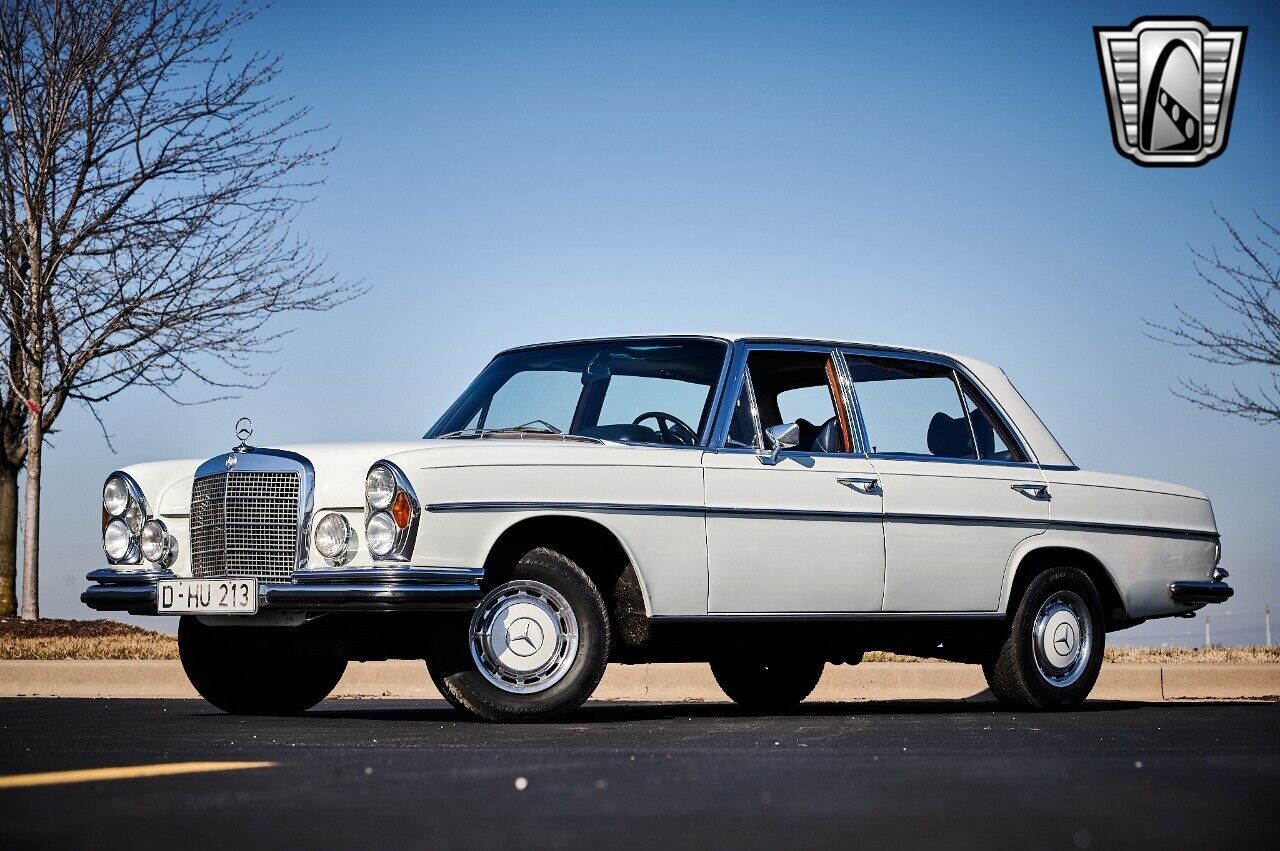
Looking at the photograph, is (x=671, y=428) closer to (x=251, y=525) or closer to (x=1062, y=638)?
(x=251, y=525)

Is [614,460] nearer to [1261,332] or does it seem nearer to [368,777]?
[368,777]

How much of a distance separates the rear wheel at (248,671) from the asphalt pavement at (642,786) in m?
0.90

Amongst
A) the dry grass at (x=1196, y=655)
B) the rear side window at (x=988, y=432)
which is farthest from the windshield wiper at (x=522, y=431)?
the dry grass at (x=1196, y=655)

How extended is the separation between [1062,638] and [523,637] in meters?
3.30

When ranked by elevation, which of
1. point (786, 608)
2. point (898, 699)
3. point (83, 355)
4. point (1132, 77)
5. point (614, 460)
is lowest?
point (898, 699)

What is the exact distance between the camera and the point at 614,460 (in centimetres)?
816

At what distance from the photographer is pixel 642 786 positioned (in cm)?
474

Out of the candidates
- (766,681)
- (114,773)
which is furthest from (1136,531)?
(114,773)

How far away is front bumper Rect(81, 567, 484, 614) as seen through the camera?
7492 millimetres

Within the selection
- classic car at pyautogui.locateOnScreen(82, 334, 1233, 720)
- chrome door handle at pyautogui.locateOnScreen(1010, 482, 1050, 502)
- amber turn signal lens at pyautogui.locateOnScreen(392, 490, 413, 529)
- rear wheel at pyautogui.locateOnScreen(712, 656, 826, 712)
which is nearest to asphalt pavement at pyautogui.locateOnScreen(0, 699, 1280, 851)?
classic car at pyautogui.locateOnScreen(82, 334, 1233, 720)

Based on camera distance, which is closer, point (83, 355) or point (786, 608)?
point (786, 608)

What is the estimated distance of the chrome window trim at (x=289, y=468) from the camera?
307 inches

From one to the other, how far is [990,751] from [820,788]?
5.41 ft

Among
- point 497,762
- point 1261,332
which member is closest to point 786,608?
point 497,762
